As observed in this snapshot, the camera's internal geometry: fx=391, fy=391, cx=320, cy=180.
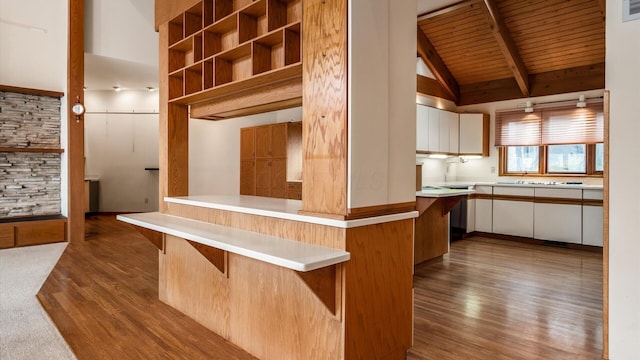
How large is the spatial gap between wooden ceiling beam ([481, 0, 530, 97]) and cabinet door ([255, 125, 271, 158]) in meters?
3.99

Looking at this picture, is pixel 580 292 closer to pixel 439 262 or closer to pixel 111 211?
pixel 439 262

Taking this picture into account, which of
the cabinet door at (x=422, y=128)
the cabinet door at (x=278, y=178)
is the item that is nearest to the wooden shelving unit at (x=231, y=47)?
the cabinet door at (x=278, y=178)

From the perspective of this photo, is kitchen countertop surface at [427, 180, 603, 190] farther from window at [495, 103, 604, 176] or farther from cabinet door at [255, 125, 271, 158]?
cabinet door at [255, 125, 271, 158]

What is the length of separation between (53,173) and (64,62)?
1701 millimetres

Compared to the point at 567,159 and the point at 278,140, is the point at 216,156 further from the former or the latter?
the point at 567,159

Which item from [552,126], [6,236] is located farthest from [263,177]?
[552,126]

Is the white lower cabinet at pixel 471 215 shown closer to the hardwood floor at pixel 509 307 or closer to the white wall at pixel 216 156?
the hardwood floor at pixel 509 307

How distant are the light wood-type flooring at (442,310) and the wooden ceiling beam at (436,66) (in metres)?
3.43

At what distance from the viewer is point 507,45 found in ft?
19.5

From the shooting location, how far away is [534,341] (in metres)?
2.58

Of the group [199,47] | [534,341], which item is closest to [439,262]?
[534,341]

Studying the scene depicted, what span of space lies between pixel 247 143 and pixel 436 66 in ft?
12.6

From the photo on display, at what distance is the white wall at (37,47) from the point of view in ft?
18.4

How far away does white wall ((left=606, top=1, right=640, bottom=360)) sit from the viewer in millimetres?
2137
